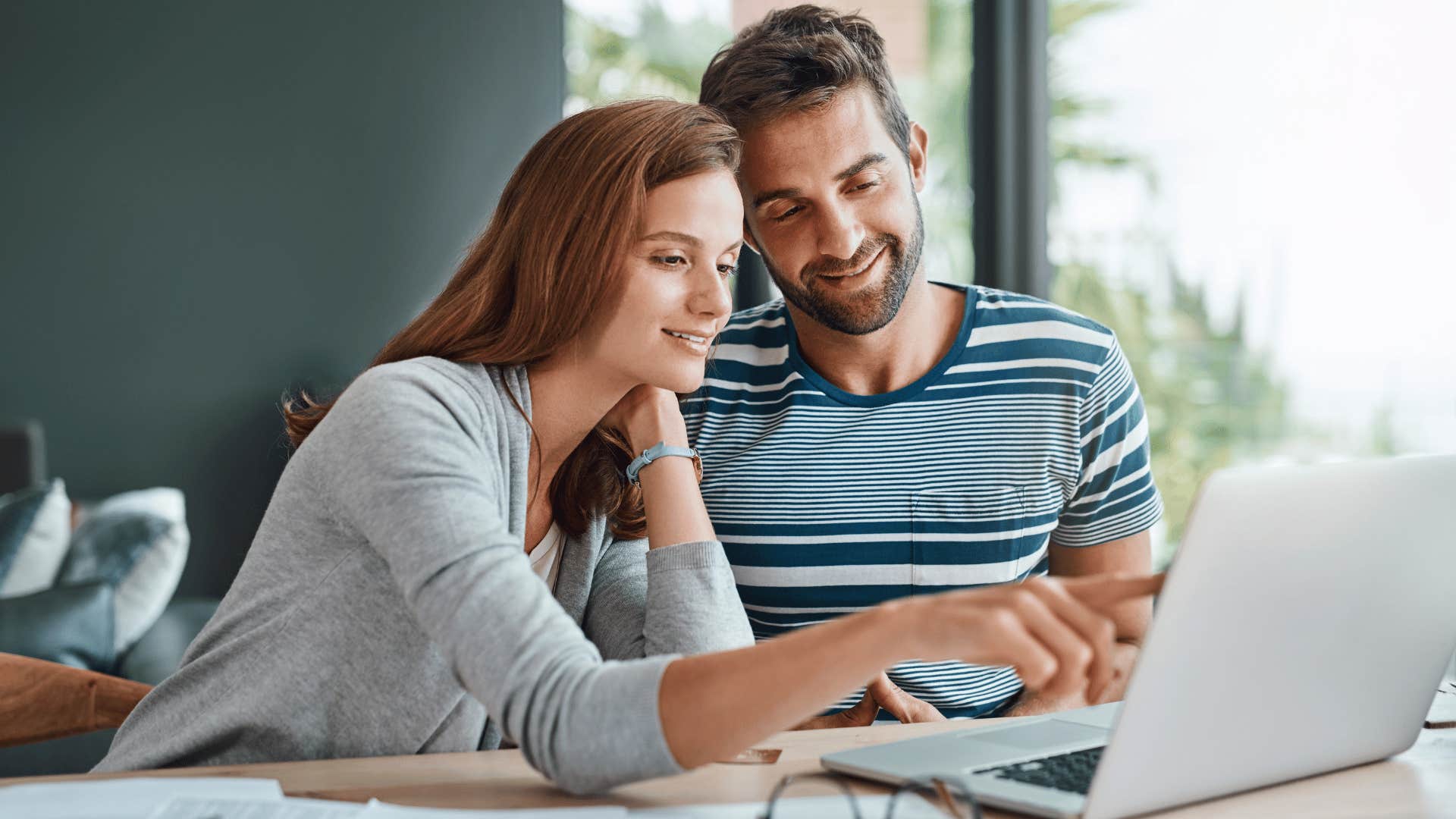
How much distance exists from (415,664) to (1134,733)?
649 mm

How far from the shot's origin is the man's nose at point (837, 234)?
1654 millimetres

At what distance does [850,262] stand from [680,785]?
0.88 m

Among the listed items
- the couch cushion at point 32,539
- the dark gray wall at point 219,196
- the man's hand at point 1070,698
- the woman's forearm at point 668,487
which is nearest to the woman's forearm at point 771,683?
the woman's forearm at point 668,487

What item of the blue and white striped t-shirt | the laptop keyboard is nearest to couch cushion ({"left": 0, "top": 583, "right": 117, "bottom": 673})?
the blue and white striped t-shirt

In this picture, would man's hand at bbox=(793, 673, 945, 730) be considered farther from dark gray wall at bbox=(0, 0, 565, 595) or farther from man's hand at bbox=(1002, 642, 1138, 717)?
dark gray wall at bbox=(0, 0, 565, 595)

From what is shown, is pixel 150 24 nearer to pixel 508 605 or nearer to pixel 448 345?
pixel 448 345

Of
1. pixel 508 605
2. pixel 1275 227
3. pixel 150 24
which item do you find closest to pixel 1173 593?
pixel 508 605

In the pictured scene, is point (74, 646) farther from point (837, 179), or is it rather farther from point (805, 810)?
point (805, 810)

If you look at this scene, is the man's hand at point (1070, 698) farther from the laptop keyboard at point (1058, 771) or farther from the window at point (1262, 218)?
the window at point (1262, 218)

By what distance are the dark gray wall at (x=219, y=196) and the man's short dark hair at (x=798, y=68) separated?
2173mm

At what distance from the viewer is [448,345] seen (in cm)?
132

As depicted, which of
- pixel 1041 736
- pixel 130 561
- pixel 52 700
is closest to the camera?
pixel 1041 736

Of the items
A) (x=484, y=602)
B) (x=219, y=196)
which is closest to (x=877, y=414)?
(x=484, y=602)

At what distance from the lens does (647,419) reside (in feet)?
4.93
